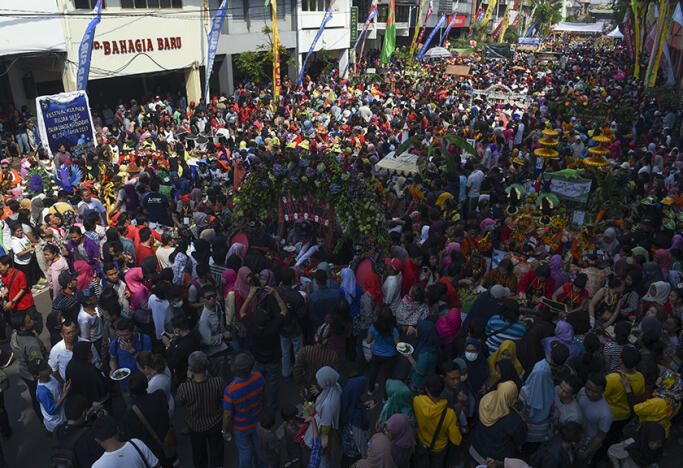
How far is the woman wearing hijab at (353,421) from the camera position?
4348 millimetres

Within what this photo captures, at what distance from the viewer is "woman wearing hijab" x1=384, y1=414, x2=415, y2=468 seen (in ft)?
13.1

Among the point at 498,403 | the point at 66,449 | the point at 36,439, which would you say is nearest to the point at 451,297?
the point at 498,403

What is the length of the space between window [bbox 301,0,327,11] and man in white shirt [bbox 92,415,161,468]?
28.5 m

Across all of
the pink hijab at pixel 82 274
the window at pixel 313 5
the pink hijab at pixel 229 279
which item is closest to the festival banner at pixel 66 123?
the pink hijab at pixel 82 274

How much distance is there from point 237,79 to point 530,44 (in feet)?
90.7

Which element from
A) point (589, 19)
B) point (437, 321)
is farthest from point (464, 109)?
point (589, 19)

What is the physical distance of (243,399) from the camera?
14.2ft

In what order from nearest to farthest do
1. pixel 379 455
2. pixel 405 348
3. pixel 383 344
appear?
pixel 379 455
pixel 405 348
pixel 383 344

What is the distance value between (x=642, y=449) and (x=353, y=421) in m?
2.41

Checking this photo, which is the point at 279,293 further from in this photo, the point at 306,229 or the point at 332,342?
the point at 306,229

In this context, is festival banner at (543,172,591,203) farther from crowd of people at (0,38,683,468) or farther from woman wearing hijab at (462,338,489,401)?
woman wearing hijab at (462,338,489,401)

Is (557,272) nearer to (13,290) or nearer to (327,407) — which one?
(327,407)

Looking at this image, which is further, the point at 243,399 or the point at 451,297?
the point at 451,297

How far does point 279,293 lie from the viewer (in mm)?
5727
